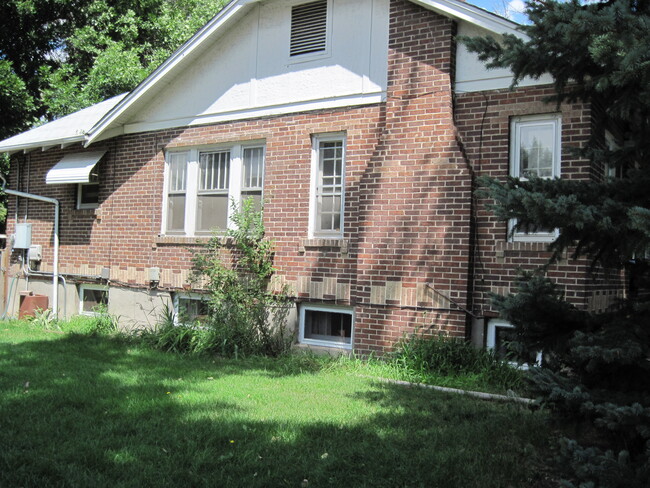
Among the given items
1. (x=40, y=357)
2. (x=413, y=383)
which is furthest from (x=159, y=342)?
(x=413, y=383)

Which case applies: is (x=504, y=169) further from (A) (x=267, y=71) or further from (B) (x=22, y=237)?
(B) (x=22, y=237)

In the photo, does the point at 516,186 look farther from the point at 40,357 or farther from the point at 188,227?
the point at 188,227

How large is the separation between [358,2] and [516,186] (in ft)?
19.3

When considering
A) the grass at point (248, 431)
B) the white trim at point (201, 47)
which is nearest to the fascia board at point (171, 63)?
the white trim at point (201, 47)

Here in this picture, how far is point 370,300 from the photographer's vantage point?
27.0 feet

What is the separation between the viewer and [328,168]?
9.23 m

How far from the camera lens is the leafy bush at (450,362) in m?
6.92

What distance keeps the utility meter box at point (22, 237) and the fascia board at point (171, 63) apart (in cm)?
269

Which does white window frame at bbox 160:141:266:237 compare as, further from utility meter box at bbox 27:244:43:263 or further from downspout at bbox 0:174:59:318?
utility meter box at bbox 27:244:43:263

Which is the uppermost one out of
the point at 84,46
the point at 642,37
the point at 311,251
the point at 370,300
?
the point at 84,46

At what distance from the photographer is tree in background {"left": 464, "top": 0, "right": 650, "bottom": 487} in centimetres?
333

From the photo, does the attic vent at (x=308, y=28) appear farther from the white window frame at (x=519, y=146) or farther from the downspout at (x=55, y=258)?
the downspout at (x=55, y=258)

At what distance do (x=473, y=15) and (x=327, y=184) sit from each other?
3.12m

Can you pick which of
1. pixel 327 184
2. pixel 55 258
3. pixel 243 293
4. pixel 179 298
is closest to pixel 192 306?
pixel 179 298
